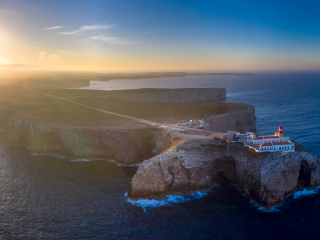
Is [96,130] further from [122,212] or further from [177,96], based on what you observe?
[177,96]

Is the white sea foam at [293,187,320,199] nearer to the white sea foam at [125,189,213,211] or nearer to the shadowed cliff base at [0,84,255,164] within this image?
the white sea foam at [125,189,213,211]

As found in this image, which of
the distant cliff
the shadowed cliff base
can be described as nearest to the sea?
the distant cliff

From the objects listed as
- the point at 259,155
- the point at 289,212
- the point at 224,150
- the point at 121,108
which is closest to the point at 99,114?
the point at 121,108

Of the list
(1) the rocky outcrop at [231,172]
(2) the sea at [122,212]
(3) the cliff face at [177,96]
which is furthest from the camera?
(3) the cliff face at [177,96]

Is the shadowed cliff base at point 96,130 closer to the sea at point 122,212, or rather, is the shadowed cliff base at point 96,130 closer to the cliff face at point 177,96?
the sea at point 122,212

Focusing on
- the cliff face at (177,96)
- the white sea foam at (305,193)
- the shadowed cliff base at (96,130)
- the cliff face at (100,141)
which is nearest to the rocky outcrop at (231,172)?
the white sea foam at (305,193)
